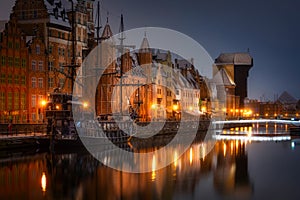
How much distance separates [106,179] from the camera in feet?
84.1

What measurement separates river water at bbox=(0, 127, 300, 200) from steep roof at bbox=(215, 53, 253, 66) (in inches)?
3647

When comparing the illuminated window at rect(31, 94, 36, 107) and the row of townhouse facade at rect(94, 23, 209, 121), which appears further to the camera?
the row of townhouse facade at rect(94, 23, 209, 121)

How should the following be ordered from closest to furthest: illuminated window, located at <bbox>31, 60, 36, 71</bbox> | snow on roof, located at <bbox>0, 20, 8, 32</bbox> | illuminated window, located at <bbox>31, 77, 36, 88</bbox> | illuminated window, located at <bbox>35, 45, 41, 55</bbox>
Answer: snow on roof, located at <bbox>0, 20, 8, 32</bbox> → illuminated window, located at <bbox>31, 77, 36, 88</bbox> → illuminated window, located at <bbox>31, 60, 36, 71</bbox> → illuminated window, located at <bbox>35, 45, 41, 55</bbox>

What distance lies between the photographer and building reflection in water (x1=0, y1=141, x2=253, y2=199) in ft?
72.0

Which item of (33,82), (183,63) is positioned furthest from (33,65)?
(183,63)

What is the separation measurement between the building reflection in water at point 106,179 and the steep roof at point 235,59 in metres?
95.3

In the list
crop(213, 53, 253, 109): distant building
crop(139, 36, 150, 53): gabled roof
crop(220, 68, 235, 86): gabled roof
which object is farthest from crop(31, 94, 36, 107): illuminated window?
crop(213, 53, 253, 109): distant building

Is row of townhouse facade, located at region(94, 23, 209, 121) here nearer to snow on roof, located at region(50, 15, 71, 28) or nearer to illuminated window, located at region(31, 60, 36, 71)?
snow on roof, located at region(50, 15, 71, 28)

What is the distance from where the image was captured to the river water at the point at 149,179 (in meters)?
22.1

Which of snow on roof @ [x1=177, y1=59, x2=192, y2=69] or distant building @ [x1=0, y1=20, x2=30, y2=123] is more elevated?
snow on roof @ [x1=177, y1=59, x2=192, y2=69]

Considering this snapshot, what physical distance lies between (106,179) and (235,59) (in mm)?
107145

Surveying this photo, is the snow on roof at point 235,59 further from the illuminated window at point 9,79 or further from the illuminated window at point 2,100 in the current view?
the illuminated window at point 2,100

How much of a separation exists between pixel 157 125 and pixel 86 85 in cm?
1007

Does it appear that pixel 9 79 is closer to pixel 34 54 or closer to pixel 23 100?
pixel 23 100
